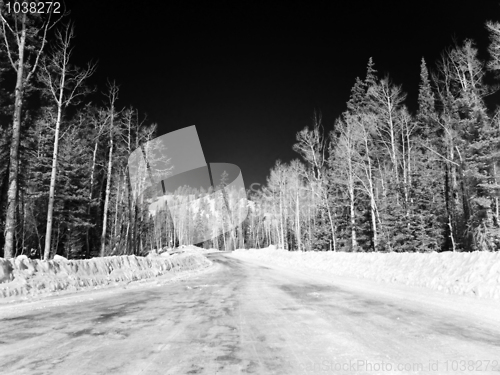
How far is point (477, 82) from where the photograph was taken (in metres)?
17.7

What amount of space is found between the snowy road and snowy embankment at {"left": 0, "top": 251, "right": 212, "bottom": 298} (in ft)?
5.44

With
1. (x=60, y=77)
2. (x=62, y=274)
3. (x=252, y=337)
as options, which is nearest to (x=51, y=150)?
(x=60, y=77)

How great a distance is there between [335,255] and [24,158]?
20.1 metres

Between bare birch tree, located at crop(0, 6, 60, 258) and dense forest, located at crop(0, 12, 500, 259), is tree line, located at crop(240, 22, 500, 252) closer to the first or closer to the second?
dense forest, located at crop(0, 12, 500, 259)

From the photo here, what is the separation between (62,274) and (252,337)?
766 centimetres

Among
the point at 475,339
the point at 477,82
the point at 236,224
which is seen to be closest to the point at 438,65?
the point at 477,82

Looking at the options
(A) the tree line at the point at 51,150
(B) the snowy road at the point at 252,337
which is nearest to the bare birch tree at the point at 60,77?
(A) the tree line at the point at 51,150

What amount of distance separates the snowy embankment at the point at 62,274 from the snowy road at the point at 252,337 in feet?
5.44

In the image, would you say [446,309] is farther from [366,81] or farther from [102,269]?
[366,81]

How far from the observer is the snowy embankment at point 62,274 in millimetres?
7492

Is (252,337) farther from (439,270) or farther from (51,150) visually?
(51,150)

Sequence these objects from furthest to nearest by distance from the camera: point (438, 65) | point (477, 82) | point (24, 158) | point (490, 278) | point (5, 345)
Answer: point (438, 65) → point (24, 158) → point (477, 82) → point (490, 278) → point (5, 345)

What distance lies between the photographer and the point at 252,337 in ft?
12.5

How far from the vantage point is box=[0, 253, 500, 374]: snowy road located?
284 centimetres
